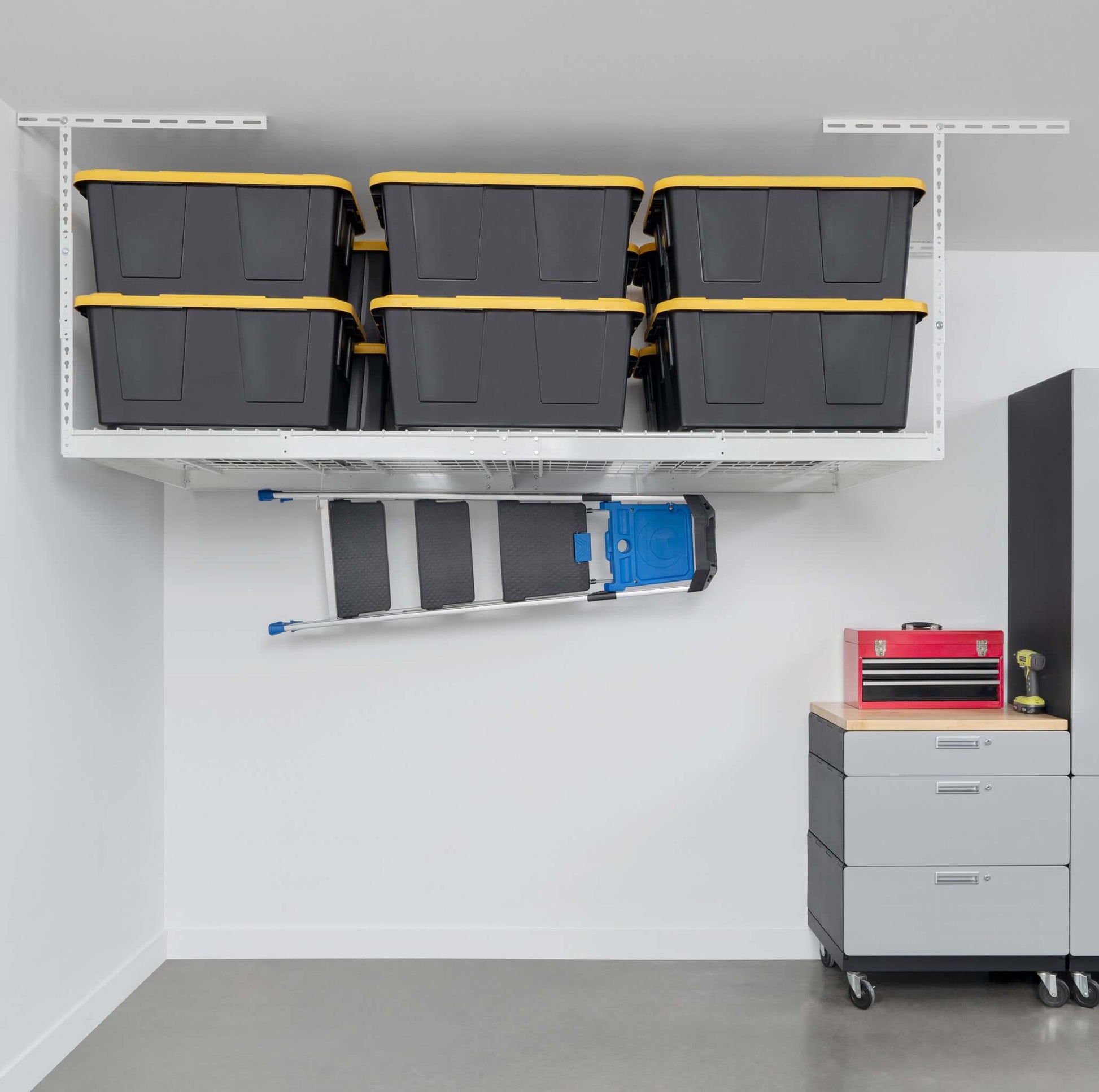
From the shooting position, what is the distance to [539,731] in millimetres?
3254

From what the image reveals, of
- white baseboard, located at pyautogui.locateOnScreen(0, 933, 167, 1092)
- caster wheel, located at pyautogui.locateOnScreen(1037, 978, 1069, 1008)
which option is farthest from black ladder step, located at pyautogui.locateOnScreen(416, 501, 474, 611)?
caster wheel, located at pyautogui.locateOnScreen(1037, 978, 1069, 1008)

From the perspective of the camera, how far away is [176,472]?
291 centimetres

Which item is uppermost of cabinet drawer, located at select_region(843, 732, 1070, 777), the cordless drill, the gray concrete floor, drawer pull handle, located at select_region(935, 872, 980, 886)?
the cordless drill

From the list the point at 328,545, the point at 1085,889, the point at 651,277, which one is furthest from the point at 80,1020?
the point at 1085,889

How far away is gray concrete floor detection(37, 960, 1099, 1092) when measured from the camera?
7.95 feet

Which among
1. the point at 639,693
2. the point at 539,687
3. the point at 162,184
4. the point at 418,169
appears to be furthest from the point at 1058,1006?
the point at 162,184

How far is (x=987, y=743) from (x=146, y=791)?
261cm

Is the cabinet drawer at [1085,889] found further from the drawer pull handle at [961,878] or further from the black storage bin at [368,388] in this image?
the black storage bin at [368,388]

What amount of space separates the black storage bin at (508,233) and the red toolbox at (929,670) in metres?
1.44

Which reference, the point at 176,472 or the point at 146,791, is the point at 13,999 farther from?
the point at 176,472

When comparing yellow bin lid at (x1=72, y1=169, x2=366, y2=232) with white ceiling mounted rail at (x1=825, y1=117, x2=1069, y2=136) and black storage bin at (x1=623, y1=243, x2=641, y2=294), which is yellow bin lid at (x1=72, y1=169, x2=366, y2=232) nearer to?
black storage bin at (x1=623, y1=243, x2=641, y2=294)

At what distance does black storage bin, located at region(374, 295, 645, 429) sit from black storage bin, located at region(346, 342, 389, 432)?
39 centimetres

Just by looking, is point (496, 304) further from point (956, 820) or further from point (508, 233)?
point (956, 820)

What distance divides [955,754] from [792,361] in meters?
1.30
